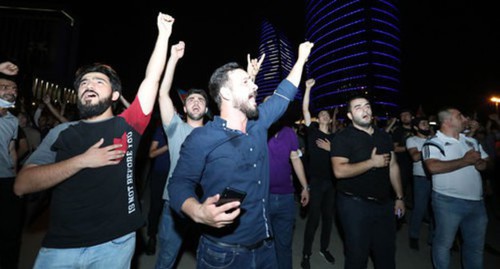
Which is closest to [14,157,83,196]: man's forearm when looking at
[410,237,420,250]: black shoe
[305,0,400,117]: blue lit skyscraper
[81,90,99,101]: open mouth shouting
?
[81,90,99,101]: open mouth shouting

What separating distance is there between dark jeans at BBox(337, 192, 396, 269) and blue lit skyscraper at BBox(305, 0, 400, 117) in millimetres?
66949

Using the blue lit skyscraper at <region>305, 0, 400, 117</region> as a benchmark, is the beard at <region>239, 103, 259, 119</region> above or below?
below

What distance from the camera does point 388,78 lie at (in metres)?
68.4

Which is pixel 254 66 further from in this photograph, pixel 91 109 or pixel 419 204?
pixel 419 204

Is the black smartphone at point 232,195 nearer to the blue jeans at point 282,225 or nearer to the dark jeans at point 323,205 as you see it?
the blue jeans at point 282,225

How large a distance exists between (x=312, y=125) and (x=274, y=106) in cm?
286

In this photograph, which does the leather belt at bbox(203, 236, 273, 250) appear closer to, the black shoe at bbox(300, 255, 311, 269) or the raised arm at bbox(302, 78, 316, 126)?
the black shoe at bbox(300, 255, 311, 269)

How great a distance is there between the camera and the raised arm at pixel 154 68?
2189 mm

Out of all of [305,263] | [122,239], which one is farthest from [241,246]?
[305,263]

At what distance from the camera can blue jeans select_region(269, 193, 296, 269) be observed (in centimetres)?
343

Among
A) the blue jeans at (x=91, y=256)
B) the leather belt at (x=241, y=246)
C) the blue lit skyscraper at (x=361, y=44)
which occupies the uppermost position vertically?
the blue lit skyscraper at (x=361, y=44)

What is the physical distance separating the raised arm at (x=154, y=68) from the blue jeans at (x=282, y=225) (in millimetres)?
2102

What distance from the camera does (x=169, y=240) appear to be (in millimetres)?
3158

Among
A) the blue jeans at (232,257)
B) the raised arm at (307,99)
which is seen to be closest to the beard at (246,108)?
the blue jeans at (232,257)
